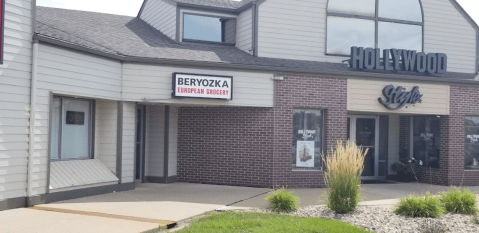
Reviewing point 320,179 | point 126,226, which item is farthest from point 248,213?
point 320,179

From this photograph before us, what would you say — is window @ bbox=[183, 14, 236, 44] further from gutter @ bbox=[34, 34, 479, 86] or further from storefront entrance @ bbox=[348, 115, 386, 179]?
storefront entrance @ bbox=[348, 115, 386, 179]

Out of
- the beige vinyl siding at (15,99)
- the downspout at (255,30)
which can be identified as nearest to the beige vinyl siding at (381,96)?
the downspout at (255,30)

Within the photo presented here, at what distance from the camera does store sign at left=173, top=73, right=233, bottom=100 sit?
Result: 550 inches

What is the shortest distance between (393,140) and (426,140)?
1.33 meters

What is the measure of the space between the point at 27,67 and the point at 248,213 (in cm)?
529

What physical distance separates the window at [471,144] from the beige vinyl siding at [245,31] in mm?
7876

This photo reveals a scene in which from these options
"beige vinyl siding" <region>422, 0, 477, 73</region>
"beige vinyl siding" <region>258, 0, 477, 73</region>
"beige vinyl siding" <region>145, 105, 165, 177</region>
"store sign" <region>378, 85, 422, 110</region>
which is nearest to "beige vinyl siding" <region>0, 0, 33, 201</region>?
"beige vinyl siding" <region>145, 105, 165, 177</region>

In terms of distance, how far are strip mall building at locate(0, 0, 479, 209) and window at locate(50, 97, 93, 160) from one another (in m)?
0.04

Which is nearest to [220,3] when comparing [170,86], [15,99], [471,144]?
[170,86]

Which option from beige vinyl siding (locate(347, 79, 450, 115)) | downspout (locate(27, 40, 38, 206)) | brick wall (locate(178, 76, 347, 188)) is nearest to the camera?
downspout (locate(27, 40, 38, 206))

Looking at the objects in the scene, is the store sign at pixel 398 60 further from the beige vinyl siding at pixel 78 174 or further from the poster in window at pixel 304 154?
the beige vinyl siding at pixel 78 174

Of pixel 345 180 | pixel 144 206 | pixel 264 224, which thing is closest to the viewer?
pixel 264 224

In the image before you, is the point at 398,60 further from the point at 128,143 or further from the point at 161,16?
the point at 128,143

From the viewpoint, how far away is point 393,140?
19.0 meters
